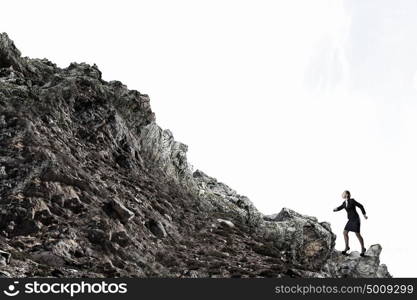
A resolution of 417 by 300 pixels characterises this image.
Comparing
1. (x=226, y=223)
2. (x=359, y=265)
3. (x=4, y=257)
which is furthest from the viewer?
(x=359, y=265)

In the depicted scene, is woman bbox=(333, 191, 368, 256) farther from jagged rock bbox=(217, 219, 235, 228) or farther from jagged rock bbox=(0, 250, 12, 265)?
jagged rock bbox=(0, 250, 12, 265)

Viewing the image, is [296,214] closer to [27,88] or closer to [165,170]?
[165,170]

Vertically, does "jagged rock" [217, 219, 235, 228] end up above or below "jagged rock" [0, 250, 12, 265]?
above

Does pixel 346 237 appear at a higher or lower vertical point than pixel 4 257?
A: higher

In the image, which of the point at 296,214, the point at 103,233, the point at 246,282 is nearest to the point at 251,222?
the point at 296,214

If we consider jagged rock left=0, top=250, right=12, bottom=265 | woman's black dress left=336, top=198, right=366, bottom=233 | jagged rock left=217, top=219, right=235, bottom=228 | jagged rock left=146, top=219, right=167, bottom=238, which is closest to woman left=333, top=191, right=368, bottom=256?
woman's black dress left=336, top=198, right=366, bottom=233

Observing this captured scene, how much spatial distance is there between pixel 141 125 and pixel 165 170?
13.1ft

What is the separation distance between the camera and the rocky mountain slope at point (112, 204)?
2012 cm

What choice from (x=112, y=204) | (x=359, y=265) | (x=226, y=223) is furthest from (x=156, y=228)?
(x=359, y=265)

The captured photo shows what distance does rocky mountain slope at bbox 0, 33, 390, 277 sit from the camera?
20125 millimetres

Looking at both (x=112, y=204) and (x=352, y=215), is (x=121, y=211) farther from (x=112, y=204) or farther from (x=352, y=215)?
(x=352, y=215)

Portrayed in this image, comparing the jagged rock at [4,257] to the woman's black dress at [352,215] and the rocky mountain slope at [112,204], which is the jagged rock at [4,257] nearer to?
the rocky mountain slope at [112,204]

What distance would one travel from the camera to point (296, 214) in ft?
112

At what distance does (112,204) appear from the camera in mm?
23719
